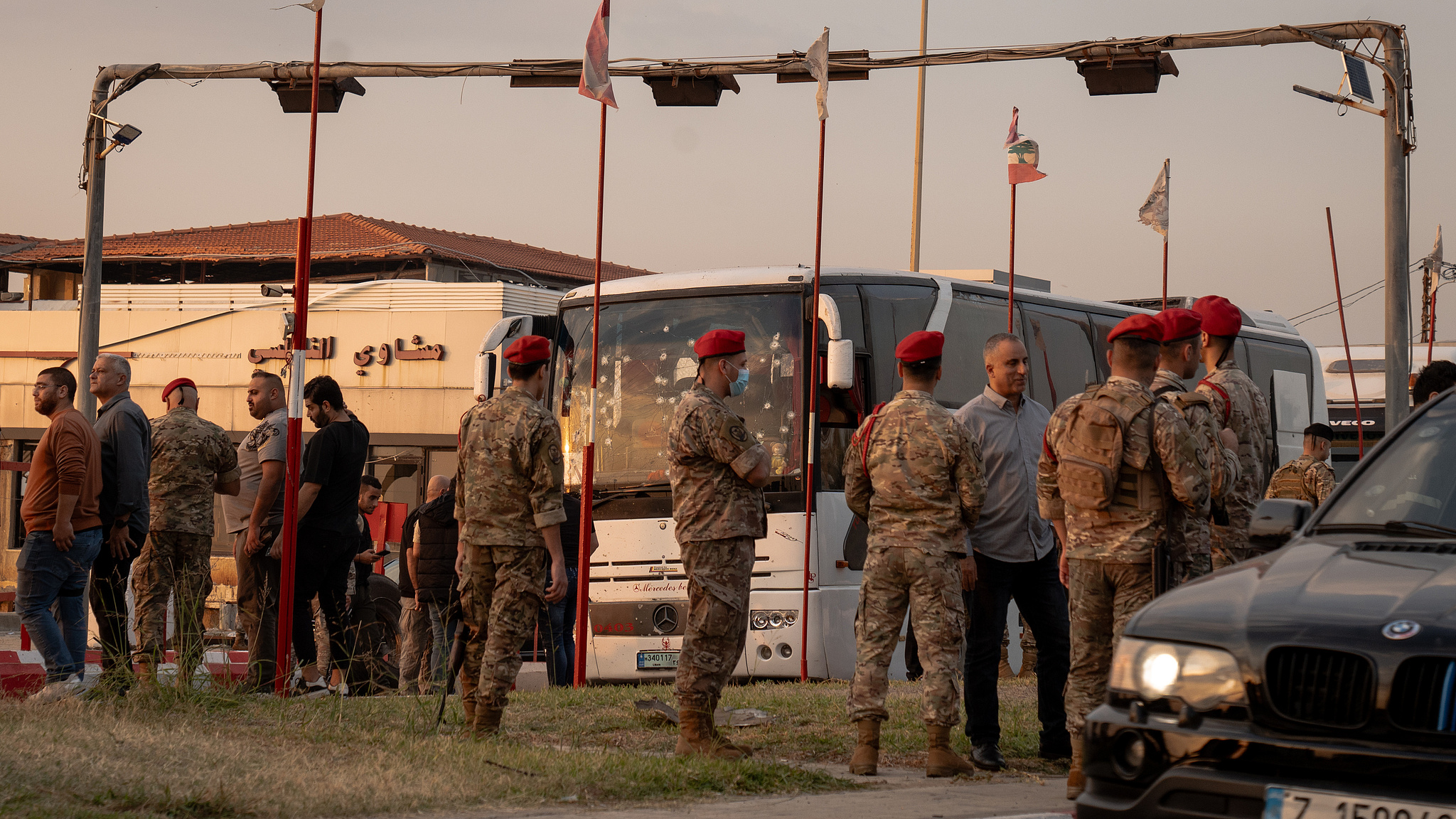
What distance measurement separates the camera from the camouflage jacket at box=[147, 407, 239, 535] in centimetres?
935

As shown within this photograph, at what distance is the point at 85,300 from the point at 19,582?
6.35 m

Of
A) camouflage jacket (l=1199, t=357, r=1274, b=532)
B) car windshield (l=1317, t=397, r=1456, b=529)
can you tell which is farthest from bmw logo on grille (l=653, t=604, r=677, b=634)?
car windshield (l=1317, t=397, r=1456, b=529)

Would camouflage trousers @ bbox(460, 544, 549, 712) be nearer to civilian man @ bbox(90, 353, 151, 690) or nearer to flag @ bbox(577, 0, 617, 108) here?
civilian man @ bbox(90, 353, 151, 690)

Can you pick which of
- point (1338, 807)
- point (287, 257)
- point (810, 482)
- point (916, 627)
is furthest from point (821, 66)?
point (287, 257)

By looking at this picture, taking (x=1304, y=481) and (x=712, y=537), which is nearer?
(x=712, y=537)

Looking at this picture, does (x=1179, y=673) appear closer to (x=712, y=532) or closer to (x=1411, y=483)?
(x=1411, y=483)

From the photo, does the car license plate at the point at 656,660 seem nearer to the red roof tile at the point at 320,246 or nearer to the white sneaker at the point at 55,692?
the white sneaker at the point at 55,692

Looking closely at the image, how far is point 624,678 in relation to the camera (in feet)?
38.2

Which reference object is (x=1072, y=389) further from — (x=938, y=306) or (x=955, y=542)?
(x=955, y=542)

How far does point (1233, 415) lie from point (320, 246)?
111ft

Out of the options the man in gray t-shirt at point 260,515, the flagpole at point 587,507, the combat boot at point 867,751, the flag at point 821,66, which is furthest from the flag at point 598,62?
the combat boot at point 867,751

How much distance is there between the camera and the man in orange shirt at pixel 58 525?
27.6 feet

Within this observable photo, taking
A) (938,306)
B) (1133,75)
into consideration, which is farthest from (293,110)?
(1133,75)

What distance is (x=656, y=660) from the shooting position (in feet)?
37.8
